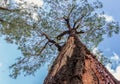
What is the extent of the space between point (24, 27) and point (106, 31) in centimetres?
393

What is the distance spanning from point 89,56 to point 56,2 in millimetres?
7285

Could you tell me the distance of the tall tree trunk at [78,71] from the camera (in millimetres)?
5310

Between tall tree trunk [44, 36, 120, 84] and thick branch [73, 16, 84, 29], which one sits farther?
thick branch [73, 16, 84, 29]

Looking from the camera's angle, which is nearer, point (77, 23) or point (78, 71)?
point (78, 71)

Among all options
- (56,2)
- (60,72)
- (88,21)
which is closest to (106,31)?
(88,21)

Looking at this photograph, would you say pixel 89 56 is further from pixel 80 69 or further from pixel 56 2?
pixel 56 2

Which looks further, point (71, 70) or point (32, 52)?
point (32, 52)

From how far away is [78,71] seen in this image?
548 cm

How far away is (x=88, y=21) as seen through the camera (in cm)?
1323

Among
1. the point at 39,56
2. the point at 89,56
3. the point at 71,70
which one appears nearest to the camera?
the point at 71,70

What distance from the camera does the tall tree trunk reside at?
531cm

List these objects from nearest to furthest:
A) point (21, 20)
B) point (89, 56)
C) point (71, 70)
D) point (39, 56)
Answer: point (71, 70)
point (89, 56)
point (21, 20)
point (39, 56)

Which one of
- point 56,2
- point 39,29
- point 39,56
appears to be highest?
point 56,2

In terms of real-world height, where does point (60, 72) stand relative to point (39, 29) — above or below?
below
